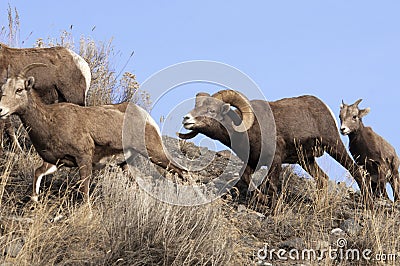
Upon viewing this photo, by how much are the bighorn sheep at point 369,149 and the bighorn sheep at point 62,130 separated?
14.7ft

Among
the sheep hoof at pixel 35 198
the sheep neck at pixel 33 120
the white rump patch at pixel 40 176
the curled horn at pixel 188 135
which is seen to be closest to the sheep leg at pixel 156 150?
the curled horn at pixel 188 135

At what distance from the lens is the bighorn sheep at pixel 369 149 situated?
13766mm

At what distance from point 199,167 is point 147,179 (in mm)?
2339

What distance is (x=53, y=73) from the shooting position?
13109mm

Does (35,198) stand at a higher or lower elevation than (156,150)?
lower

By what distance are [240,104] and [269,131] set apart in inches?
23.6

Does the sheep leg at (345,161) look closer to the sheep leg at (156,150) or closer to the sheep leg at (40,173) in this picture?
the sheep leg at (156,150)

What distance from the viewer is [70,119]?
10578 millimetres

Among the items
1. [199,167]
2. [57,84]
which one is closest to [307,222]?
[199,167]

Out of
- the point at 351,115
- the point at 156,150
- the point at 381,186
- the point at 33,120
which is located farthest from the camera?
the point at 351,115

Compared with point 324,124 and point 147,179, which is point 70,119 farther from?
point 324,124

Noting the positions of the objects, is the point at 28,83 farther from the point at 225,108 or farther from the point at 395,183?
the point at 395,183

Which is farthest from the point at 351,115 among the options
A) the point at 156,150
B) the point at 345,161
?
the point at 156,150

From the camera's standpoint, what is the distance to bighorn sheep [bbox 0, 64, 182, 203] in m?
10.2
